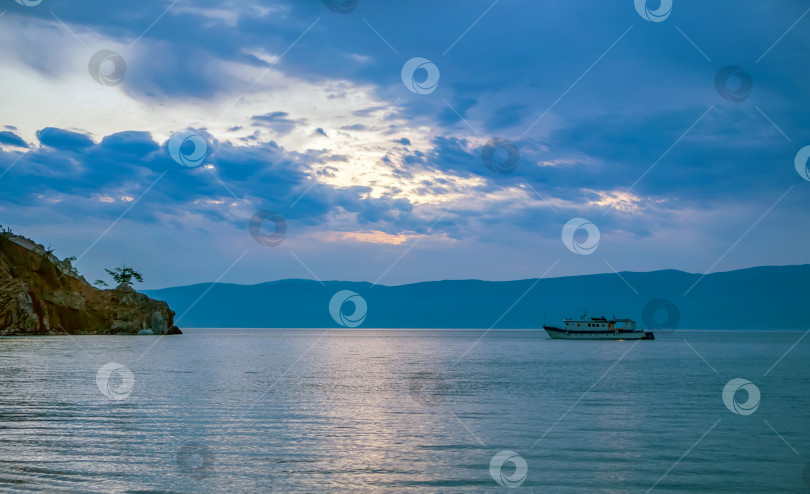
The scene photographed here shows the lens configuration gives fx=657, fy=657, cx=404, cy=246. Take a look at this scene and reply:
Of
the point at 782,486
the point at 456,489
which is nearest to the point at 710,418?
the point at 782,486

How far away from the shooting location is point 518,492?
1927 centimetres

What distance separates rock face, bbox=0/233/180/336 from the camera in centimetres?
15912

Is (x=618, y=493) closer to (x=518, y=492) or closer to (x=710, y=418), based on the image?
(x=518, y=492)

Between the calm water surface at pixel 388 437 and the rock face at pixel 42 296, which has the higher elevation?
the rock face at pixel 42 296
